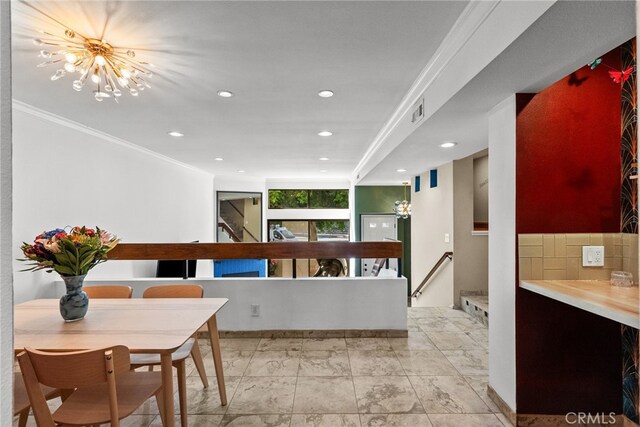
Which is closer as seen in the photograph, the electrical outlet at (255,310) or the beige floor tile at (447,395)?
the beige floor tile at (447,395)

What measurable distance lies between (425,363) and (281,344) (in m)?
1.45

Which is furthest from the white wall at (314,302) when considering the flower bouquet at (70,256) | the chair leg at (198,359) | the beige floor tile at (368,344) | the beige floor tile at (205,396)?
the flower bouquet at (70,256)

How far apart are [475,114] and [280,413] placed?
2.65 meters

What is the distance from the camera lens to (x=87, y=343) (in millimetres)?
1592

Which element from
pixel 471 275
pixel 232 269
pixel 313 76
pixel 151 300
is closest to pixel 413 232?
pixel 471 275

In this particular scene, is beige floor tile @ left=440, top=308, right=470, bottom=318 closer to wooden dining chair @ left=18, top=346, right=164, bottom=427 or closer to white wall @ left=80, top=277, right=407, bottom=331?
white wall @ left=80, top=277, right=407, bottom=331

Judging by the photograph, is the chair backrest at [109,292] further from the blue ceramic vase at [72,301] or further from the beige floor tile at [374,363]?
the beige floor tile at [374,363]

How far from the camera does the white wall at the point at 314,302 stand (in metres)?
3.57

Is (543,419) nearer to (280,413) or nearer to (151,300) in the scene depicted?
(280,413)

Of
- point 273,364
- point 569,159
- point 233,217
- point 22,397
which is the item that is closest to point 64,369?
point 22,397


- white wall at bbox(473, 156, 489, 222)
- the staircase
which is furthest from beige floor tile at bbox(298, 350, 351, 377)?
the staircase

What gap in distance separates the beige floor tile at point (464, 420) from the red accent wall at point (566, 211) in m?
0.22

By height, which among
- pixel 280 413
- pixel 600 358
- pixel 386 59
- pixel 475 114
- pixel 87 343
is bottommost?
pixel 280 413

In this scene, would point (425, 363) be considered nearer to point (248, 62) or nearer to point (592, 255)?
point (592, 255)
